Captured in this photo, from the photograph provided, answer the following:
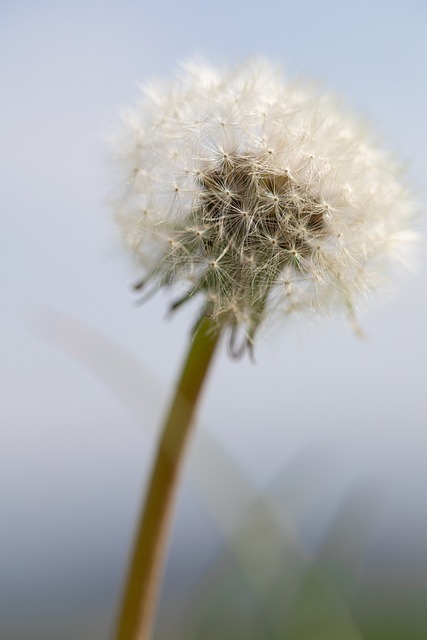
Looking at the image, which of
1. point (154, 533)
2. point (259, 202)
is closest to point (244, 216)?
point (259, 202)

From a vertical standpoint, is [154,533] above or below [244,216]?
below

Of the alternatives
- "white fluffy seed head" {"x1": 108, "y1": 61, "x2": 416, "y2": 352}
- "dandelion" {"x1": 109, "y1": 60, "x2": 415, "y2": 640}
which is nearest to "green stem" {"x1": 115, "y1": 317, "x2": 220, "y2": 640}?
"dandelion" {"x1": 109, "y1": 60, "x2": 415, "y2": 640}

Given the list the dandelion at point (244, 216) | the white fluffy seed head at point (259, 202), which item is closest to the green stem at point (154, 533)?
the dandelion at point (244, 216)

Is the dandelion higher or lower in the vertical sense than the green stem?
higher

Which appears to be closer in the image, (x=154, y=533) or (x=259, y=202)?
(x=154, y=533)

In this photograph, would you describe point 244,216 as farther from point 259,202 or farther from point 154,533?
point 154,533

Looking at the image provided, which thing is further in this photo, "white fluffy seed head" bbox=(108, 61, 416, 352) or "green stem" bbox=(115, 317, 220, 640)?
"white fluffy seed head" bbox=(108, 61, 416, 352)

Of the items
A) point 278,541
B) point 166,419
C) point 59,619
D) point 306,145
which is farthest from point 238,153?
point 59,619

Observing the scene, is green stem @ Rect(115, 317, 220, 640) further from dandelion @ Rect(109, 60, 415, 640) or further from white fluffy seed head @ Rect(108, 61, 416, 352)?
white fluffy seed head @ Rect(108, 61, 416, 352)

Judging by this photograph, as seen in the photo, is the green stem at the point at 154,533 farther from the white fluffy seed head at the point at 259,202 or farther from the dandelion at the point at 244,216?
the white fluffy seed head at the point at 259,202
